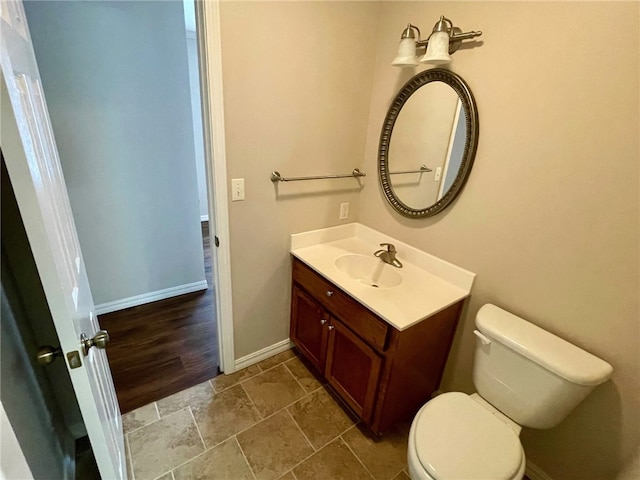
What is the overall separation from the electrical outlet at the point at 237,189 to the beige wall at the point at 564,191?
106 cm

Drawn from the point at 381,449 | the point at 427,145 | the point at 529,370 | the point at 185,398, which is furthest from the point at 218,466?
the point at 427,145

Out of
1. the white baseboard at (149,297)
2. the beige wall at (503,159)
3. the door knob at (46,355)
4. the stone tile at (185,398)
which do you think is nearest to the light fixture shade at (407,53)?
the beige wall at (503,159)

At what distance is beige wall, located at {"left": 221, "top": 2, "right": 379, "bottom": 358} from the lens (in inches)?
55.6

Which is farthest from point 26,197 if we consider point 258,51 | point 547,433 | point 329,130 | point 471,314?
point 547,433

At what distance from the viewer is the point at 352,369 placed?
1.60 metres

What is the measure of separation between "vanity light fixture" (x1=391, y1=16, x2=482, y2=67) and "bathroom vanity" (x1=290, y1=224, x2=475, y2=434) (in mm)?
928

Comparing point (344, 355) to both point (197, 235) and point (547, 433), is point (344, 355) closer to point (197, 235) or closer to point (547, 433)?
point (547, 433)

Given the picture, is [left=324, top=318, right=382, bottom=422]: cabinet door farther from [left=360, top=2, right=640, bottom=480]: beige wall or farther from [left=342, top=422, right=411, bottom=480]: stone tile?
[left=360, top=2, right=640, bottom=480]: beige wall

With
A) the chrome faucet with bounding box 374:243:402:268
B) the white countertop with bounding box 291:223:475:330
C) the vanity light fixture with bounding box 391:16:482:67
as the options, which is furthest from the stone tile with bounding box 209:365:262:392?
the vanity light fixture with bounding box 391:16:482:67

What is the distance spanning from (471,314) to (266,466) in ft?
3.97

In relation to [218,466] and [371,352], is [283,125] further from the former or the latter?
[218,466]

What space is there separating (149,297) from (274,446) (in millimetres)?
1655

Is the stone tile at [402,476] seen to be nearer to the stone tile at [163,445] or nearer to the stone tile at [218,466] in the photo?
the stone tile at [218,466]

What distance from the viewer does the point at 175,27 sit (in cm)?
206
